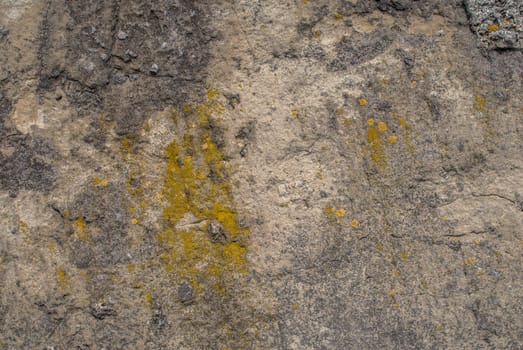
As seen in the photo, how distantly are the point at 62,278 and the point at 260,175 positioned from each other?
2.26 ft

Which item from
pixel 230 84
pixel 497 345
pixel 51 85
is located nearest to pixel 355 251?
pixel 497 345

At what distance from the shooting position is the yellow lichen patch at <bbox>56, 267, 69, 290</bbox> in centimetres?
167

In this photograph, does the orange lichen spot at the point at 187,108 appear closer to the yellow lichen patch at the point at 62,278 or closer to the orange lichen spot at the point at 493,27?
the yellow lichen patch at the point at 62,278

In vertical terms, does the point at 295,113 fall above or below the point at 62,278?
above

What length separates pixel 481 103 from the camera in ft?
5.68

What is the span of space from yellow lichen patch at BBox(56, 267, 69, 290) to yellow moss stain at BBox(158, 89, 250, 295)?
30 centimetres

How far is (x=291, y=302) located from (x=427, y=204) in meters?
0.53

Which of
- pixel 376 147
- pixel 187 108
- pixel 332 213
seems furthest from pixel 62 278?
pixel 376 147

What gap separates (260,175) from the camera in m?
1.72

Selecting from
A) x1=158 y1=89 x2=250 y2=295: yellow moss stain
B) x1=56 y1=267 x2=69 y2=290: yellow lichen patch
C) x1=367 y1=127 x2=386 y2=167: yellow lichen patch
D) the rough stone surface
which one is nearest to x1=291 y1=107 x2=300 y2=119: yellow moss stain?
x1=158 y1=89 x2=250 y2=295: yellow moss stain

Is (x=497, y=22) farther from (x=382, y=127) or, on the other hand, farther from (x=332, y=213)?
(x=332, y=213)

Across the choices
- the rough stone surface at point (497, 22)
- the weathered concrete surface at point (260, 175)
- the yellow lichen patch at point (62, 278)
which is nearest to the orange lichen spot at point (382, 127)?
the weathered concrete surface at point (260, 175)

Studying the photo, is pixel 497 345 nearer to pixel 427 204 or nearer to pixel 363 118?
pixel 427 204

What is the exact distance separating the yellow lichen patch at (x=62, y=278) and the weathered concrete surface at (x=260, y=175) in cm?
1
